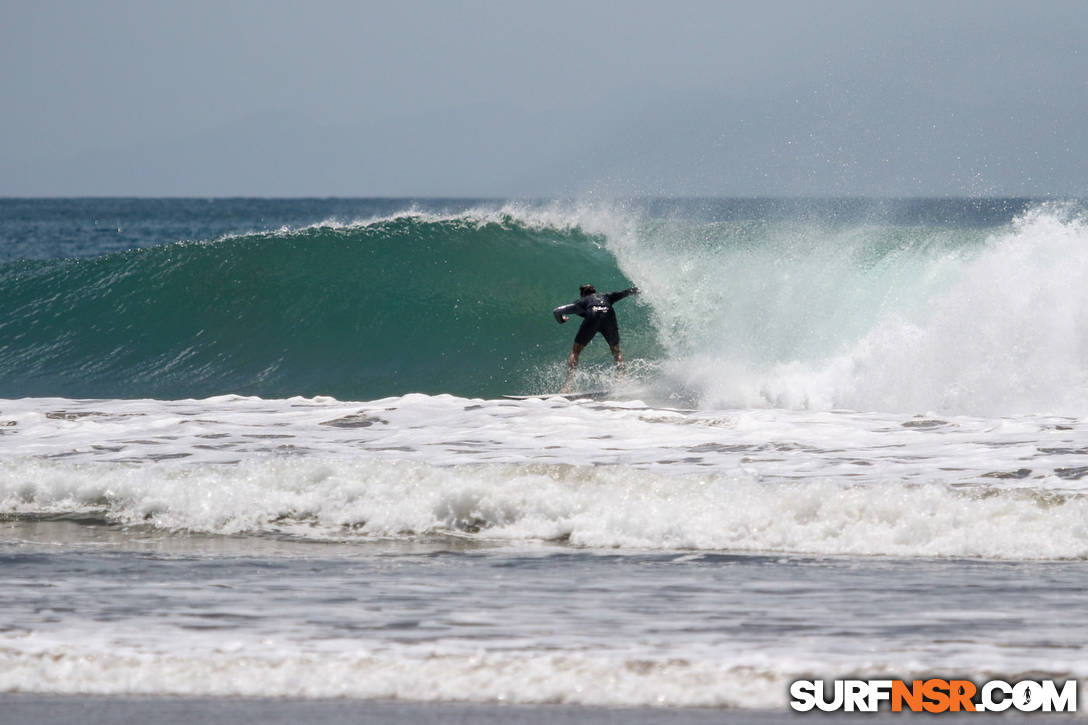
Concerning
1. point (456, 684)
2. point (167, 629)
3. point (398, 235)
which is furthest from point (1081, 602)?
point (398, 235)

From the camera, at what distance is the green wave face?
57.1 ft

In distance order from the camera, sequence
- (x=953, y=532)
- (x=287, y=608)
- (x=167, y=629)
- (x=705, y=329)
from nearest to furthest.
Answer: (x=167, y=629) < (x=287, y=608) < (x=953, y=532) < (x=705, y=329)

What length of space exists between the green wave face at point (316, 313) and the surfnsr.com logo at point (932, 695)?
1127 centimetres

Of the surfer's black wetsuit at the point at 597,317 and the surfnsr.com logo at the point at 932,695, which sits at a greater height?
the surfer's black wetsuit at the point at 597,317

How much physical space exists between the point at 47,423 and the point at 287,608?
23.6ft

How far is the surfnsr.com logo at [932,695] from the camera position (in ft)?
14.4

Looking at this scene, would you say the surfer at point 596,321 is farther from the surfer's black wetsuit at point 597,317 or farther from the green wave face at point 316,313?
the green wave face at point 316,313

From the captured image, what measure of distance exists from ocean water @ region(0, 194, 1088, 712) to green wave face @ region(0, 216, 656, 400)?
0.07 m

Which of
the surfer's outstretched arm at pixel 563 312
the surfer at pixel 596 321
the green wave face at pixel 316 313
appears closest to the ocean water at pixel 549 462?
the green wave face at pixel 316 313

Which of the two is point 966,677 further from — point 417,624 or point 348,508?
point 348,508

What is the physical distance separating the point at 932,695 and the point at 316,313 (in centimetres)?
1606

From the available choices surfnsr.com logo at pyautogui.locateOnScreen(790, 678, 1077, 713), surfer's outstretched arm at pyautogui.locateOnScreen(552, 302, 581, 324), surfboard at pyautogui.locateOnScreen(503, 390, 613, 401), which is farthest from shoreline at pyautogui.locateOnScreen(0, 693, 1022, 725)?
surfer's outstretched arm at pyautogui.locateOnScreen(552, 302, 581, 324)

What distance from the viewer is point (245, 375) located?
687 inches

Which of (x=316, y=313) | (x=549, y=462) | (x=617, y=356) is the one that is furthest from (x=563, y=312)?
(x=316, y=313)
